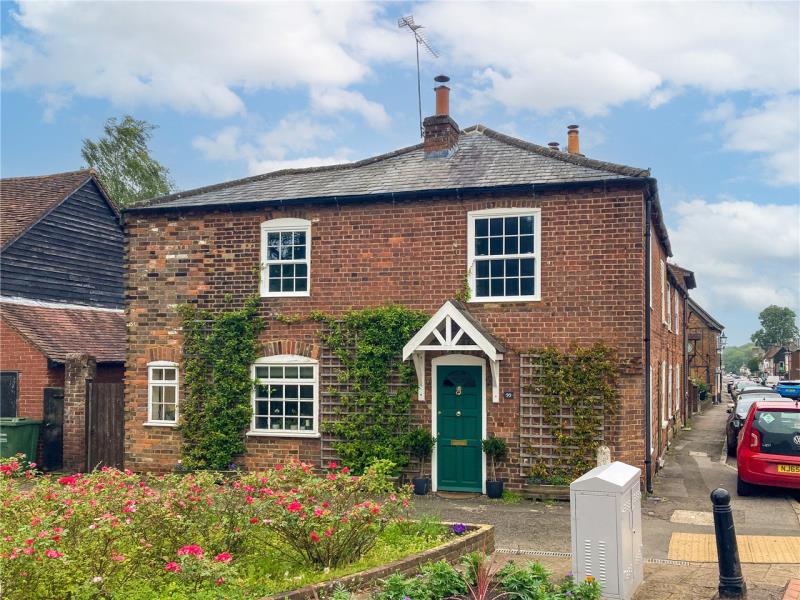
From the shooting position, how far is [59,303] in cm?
2112

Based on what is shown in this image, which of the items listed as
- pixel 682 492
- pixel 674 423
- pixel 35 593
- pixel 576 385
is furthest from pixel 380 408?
pixel 674 423

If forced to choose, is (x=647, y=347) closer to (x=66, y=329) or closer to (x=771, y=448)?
(x=771, y=448)

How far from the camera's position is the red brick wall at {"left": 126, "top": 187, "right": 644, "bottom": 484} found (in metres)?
13.0

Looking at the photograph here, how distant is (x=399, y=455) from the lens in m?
13.7

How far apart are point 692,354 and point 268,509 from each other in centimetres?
3863

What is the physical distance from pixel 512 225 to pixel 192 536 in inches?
334

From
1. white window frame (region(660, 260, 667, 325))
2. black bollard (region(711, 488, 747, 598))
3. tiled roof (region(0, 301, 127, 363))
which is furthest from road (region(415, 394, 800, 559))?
tiled roof (region(0, 301, 127, 363))

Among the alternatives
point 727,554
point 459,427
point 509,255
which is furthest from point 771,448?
point 727,554

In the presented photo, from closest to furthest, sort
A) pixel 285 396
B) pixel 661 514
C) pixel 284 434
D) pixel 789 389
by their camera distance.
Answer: pixel 661 514 < pixel 284 434 < pixel 285 396 < pixel 789 389

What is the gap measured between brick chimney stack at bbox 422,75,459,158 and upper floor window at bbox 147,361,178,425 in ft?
22.8

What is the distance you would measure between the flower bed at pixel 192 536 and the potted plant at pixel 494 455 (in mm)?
4419

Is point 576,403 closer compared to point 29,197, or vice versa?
point 576,403

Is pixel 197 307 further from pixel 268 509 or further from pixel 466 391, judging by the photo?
pixel 268 509

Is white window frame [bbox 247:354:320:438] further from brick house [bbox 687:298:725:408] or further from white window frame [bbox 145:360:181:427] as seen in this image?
brick house [bbox 687:298:725:408]
